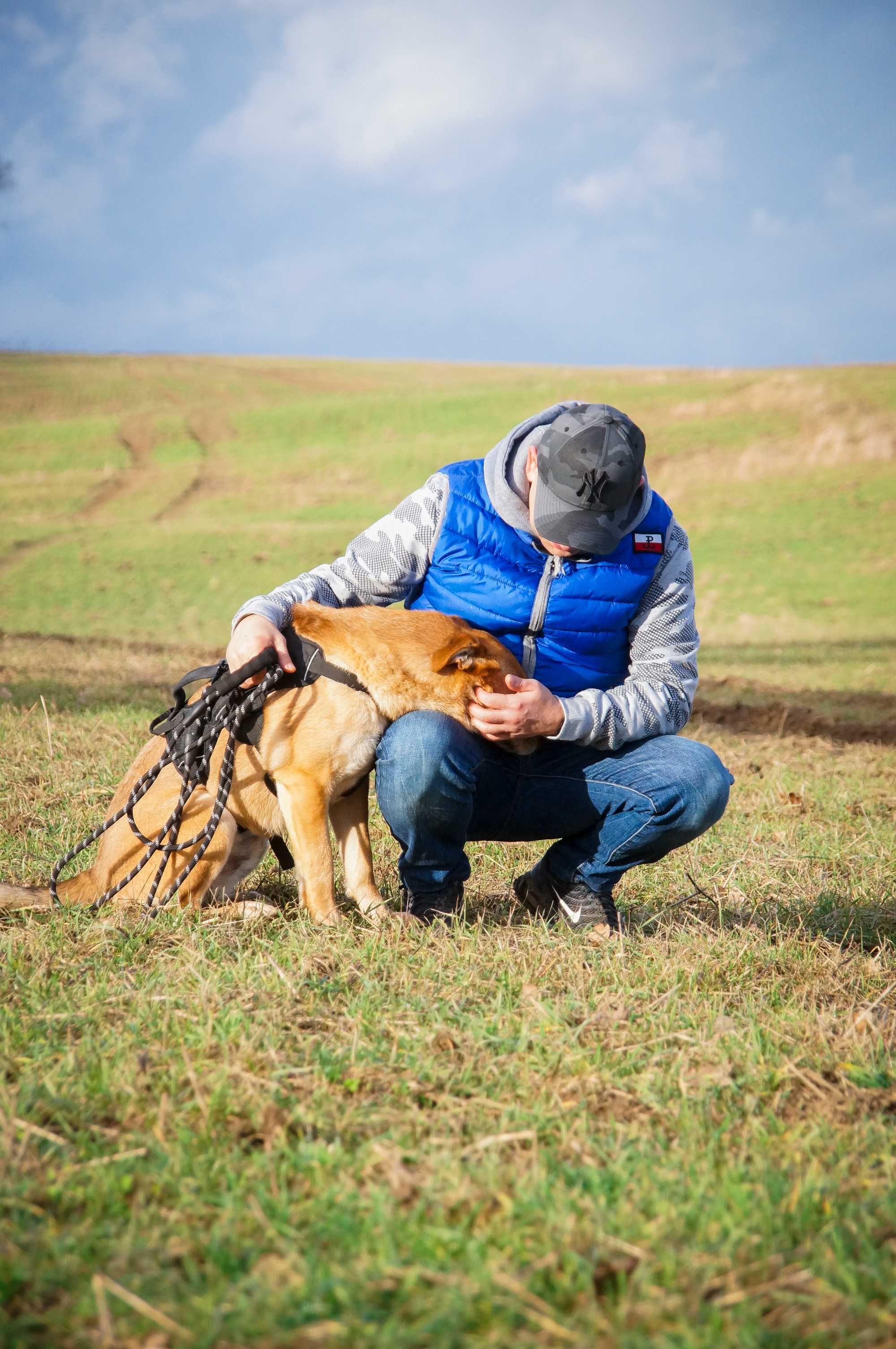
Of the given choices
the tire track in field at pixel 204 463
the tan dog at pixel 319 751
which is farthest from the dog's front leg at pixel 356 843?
the tire track in field at pixel 204 463

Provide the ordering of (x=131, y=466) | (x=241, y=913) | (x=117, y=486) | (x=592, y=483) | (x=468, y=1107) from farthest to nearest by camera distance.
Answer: (x=131, y=466) < (x=117, y=486) < (x=241, y=913) < (x=592, y=483) < (x=468, y=1107)

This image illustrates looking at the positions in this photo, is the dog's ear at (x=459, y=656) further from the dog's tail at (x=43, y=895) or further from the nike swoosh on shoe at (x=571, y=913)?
the dog's tail at (x=43, y=895)

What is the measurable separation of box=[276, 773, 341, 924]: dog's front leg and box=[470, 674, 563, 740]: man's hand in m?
0.61

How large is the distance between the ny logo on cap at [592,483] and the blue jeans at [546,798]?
894mm

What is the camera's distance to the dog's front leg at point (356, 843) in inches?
141

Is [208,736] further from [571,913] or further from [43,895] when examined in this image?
[571,913]

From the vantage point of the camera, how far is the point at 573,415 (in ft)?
11.3

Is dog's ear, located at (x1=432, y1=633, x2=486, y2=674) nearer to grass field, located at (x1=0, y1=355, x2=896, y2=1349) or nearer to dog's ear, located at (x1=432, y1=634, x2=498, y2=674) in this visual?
dog's ear, located at (x1=432, y1=634, x2=498, y2=674)

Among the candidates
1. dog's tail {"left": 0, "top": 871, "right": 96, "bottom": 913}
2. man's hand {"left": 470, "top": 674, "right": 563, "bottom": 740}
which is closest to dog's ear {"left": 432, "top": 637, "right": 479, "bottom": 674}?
man's hand {"left": 470, "top": 674, "right": 563, "bottom": 740}

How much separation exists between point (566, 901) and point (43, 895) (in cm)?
187

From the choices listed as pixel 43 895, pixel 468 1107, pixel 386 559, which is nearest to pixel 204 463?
pixel 386 559

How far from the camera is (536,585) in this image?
140 inches

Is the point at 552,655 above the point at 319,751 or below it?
above

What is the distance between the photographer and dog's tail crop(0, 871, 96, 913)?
10.9 ft
